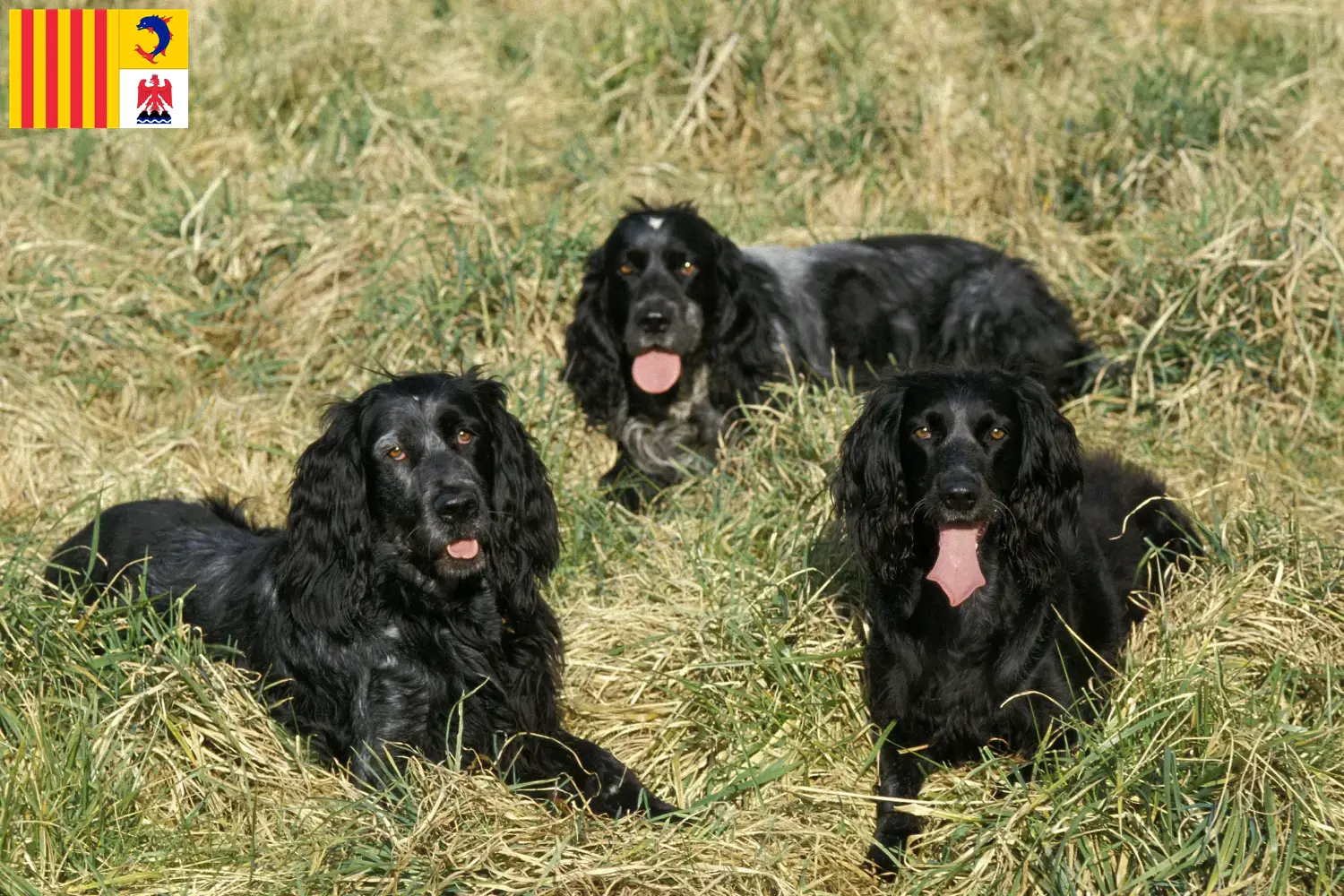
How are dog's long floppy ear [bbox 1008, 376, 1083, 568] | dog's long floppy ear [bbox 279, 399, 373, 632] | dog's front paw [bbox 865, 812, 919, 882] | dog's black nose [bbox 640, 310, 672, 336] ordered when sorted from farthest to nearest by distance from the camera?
dog's black nose [bbox 640, 310, 672, 336], dog's long floppy ear [bbox 279, 399, 373, 632], dog's long floppy ear [bbox 1008, 376, 1083, 568], dog's front paw [bbox 865, 812, 919, 882]

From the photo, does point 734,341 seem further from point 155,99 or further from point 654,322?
point 155,99

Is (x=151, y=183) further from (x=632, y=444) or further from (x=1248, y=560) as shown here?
(x=1248, y=560)

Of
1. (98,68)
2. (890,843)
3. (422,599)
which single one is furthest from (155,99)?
(890,843)

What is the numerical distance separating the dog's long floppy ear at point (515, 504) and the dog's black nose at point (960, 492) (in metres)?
1.28

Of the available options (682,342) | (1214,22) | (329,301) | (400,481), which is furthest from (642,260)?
(1214,22)

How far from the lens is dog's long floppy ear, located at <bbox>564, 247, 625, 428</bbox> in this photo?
721 cm

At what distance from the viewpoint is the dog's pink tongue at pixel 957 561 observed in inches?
175

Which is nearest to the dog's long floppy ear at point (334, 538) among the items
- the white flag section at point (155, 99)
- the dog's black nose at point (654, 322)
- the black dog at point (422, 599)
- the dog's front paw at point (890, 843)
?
the black dog at point (422, 599)

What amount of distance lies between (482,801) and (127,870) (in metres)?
0.93

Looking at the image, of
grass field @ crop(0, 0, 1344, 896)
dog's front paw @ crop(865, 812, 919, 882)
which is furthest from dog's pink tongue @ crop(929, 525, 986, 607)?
dog's front paw @ crop(865, 812, 919, 882)

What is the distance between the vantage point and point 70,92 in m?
8.94

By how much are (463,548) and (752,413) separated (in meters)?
2.71

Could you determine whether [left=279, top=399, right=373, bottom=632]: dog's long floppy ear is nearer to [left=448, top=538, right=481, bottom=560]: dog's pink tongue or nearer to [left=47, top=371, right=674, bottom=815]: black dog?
[left=47, top=371, right=674, bottom=815]: black dog

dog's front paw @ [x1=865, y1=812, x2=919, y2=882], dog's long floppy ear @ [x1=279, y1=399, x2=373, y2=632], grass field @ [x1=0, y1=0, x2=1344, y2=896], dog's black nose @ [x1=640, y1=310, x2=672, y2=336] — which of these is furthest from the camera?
dog's black nose @ [x1=640, y1=310, x2=672, y2=336]
